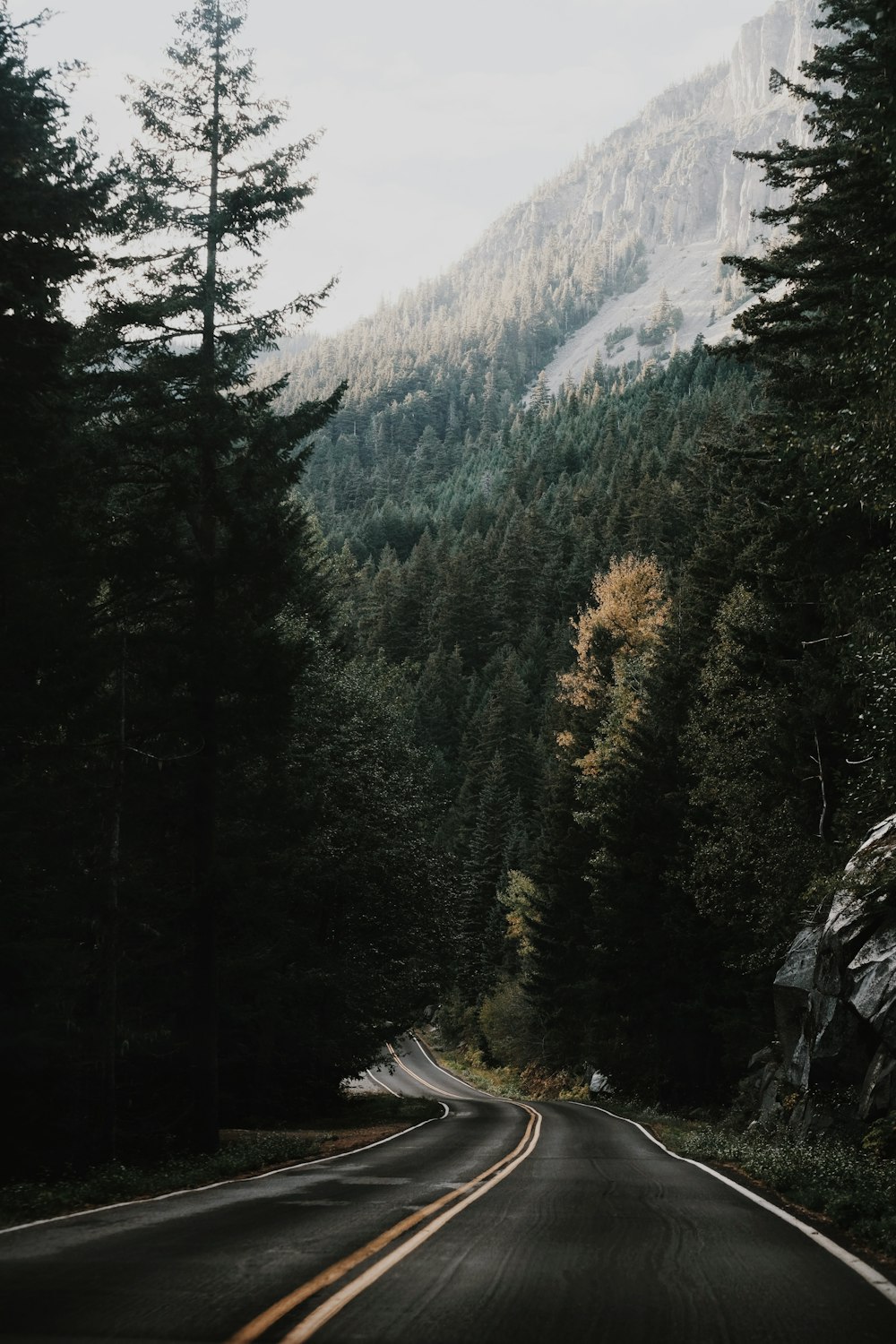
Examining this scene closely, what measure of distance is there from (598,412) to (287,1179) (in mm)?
192329

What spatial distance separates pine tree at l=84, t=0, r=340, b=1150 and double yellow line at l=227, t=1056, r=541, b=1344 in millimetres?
8266

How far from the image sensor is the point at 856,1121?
16547 millimetres

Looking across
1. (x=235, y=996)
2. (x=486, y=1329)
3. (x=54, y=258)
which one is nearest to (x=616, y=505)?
(x=235, y=996)

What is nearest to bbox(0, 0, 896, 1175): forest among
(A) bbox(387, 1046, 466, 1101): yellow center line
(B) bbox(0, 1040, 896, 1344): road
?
(B) bbox(0, 1040, 896, 1344): road

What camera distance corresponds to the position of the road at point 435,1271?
601 cm

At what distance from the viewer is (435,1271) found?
7633 millimetres

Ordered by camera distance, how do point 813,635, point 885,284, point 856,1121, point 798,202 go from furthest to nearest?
point 813,635
point 798,202
point 856,1121
point 885,284

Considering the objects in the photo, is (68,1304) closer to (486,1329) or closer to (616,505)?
(486,1329)

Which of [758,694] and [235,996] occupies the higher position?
[758,694]

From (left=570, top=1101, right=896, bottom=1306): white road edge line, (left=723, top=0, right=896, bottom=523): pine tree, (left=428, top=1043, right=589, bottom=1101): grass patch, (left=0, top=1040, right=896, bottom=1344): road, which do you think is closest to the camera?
(left=0, top=1040, right=896, bottom=1344): road

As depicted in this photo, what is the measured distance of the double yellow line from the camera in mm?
5863

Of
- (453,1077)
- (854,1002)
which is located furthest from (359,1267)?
(453,1077)

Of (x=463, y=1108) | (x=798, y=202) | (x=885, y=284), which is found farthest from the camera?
(x=463, y=1108)

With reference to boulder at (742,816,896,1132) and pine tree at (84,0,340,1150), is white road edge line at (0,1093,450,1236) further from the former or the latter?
boulder at (742,816,896,1132)
